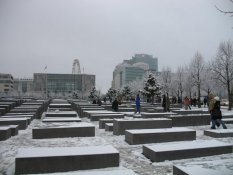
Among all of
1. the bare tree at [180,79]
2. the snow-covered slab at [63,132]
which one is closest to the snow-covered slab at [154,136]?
the snow-covered slab at [63,132]

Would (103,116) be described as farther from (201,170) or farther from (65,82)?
(65,82)

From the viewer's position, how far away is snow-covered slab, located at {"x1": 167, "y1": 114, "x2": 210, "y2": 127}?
53.2 feet

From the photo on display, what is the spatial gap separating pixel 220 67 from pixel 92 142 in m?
29.2

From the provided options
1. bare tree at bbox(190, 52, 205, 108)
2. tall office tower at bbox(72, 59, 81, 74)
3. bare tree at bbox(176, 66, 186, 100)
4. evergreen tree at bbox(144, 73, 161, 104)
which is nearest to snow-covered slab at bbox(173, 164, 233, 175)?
bare tree at bbox(190, 52, 205, 108)

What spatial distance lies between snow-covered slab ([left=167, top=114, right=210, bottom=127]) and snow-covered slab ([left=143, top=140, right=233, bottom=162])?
22.3ft

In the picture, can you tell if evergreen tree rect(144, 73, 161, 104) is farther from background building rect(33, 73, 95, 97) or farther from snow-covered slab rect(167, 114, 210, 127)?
background building rect(33, 73, 95, 97)

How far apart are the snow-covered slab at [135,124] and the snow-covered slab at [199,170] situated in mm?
6900

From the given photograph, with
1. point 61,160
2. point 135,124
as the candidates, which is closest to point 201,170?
point 61,160

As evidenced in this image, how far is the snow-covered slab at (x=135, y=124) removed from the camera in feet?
42.9

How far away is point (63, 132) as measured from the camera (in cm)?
1201

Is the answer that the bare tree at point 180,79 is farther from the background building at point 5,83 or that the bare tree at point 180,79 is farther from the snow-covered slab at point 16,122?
the background building at point 5,83

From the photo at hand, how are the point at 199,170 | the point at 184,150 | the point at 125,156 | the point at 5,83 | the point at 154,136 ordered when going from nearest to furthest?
the point at 199,170, the point at 184,150, the point at 125,156, the point at 154,136, the point at 5,83

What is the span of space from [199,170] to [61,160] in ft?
11.2

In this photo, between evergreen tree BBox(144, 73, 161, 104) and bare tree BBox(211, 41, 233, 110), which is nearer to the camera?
bare tree BBox(211, 41, 233, 110)
